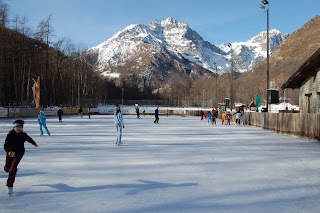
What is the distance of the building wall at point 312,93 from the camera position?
69.2 ft

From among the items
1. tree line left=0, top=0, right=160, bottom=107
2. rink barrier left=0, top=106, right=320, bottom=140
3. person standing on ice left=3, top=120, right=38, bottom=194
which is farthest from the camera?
tree line left=0, top=0, right=160, bottom=107

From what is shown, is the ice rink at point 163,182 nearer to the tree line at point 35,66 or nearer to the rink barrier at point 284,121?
the rink barrier at point 284,121

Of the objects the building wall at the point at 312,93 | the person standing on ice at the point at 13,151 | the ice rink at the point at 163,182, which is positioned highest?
the building wall at the point at 312,93

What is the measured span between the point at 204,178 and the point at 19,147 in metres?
3.86

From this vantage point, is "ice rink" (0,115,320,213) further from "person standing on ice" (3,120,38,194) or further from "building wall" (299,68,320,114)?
"building wall" (299,68,320,114)

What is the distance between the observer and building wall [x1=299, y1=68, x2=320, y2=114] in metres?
21.1

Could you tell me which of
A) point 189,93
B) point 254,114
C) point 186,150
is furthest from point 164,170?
point 189,93

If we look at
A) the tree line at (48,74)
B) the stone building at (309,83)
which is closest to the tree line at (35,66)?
the tree line at (48,74)

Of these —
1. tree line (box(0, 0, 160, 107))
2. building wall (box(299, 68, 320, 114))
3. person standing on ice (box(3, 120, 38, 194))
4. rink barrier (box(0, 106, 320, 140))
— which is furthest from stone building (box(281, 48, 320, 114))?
tree line (box(0, 0, 160, 107))

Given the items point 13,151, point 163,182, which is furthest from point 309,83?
point 13,151

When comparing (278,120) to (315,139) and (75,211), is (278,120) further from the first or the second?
(75,211)

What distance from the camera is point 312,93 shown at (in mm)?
21875

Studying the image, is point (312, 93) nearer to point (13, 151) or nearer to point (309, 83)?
point (309, 83)

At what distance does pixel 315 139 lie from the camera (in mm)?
16234
